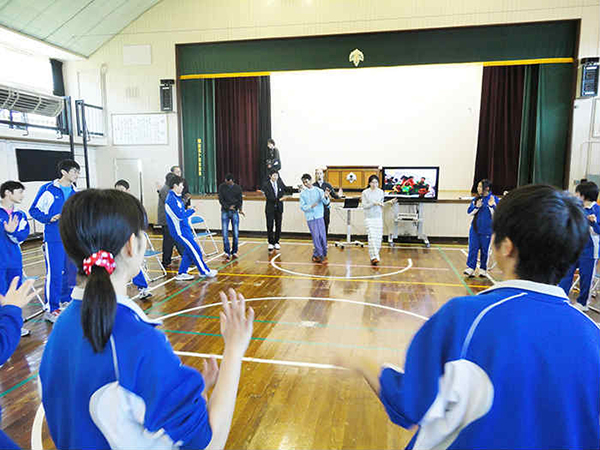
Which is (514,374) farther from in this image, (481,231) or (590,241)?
(481,231)

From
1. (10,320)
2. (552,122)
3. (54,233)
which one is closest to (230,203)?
(54,233)

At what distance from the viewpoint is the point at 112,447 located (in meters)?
0.88

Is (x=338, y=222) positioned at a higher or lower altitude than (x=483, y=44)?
lower

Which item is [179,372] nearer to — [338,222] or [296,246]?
[296,246]

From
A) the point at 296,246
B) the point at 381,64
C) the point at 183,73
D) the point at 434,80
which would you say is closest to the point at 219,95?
the point at 183,73

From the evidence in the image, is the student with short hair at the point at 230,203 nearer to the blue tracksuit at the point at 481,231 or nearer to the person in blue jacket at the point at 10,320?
the blue tracksuit at the point at 481,231

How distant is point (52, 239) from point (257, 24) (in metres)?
7.20

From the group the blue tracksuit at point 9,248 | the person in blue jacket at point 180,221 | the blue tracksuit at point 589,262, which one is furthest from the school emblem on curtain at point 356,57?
the blue tracksuit at point 9,248

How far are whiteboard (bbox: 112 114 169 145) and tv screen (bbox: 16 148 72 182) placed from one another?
4.82 ft

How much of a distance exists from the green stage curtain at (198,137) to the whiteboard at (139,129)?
1.90 ft

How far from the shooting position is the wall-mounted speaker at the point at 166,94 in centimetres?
981

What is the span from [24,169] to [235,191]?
5227mm

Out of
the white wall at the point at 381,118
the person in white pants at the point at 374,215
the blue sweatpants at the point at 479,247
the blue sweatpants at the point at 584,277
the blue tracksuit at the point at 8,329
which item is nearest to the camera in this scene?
the blue tracksuit at the point at 8,329

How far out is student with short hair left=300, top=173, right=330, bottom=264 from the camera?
6.77 metres
